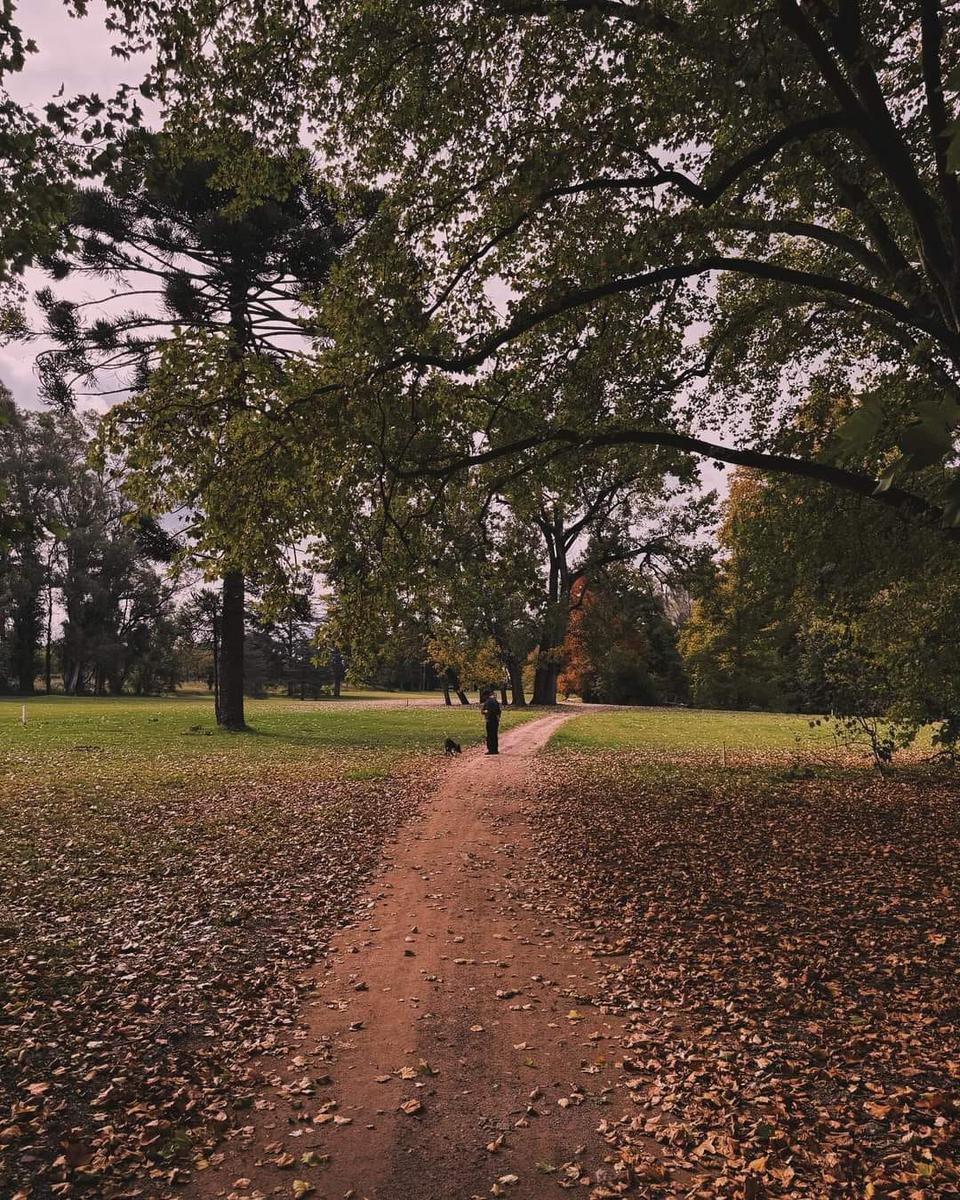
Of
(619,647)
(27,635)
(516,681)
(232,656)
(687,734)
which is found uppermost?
(27,635)

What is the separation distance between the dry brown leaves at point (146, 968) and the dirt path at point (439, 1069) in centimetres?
35

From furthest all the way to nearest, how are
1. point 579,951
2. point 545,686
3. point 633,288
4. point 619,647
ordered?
point 619,647
point 545,686
point 633,288
point 579,951

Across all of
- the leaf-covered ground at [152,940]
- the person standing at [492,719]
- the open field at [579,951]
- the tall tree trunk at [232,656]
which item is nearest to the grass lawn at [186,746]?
the leaf-covered ground at [152,940]

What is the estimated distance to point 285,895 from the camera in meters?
8.29

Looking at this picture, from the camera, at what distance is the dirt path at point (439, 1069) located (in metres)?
3.95

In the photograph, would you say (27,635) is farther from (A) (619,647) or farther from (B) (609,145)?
(B) (609,145)

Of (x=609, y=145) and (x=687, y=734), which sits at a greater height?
(x=609, y=145)

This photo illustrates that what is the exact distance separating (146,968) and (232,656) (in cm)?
1999

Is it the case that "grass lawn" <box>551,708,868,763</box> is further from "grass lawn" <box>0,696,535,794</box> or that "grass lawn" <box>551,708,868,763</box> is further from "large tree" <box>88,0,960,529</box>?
"large tree" <box>88,0,960,529</box>

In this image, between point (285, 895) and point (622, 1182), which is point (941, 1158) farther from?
point (285, 895)

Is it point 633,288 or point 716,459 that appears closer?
point 633,288

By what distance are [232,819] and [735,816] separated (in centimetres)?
794

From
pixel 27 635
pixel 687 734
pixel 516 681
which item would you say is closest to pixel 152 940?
pixel 687 734

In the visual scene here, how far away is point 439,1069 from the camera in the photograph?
488 centimetres
